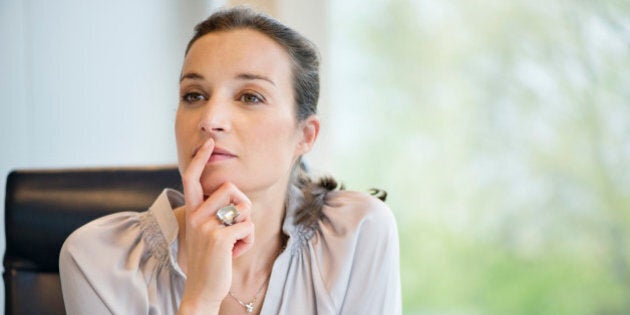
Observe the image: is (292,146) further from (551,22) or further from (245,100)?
(551,22)

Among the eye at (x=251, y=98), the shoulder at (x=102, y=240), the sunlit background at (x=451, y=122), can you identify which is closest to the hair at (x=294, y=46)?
the eye at (x=251, y=98)

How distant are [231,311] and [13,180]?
0.53 meters

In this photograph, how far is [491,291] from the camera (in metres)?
Result: 2.36

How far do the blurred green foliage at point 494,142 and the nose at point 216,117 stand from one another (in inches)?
48.7

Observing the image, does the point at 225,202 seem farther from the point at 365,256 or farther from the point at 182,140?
the point at 365,256

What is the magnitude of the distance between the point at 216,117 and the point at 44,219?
1.58ft

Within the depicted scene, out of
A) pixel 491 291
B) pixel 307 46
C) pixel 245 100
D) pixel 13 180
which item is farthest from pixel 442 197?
pixel 13 180

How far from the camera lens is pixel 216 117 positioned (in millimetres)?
1176

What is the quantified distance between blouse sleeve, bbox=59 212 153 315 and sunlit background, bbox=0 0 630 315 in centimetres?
106

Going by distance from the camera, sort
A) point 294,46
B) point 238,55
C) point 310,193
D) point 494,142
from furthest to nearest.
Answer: point 494,142, point 310,193, point 294,46, point 238,55

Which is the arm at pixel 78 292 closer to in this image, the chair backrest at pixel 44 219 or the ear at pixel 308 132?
the chair backrest at pixel 44 219

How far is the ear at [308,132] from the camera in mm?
1387

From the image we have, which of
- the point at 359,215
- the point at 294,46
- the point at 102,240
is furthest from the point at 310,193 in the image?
the point at 102,240

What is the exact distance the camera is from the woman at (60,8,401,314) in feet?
3.84
